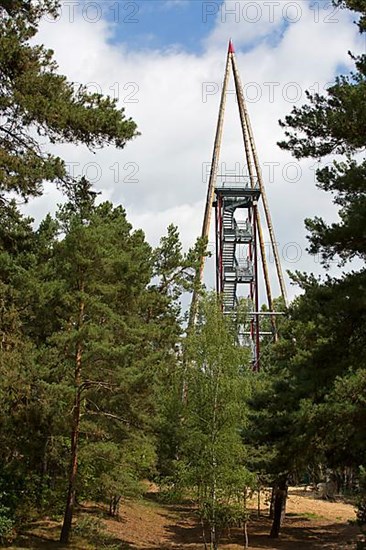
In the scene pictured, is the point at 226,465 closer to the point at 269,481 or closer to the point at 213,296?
the point at 269,481

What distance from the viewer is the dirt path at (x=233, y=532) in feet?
70.7

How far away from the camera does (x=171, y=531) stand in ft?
78.5

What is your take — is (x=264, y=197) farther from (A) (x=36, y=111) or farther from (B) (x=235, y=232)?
(A) (x=36, y=111)

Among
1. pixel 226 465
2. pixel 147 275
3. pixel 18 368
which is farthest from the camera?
pixel 147 275

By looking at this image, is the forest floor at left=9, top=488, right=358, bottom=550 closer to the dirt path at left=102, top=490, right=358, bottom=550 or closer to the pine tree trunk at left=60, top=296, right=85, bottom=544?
the dirt path at left=102, top=490, right=358, bottom=550

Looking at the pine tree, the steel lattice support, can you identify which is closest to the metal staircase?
the steel lattice support

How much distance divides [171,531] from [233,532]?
2460 millimetres

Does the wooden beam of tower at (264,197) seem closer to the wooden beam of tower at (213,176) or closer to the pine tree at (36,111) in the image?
the wooden beam of tower at (213,176)

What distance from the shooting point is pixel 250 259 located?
25438 millimetres

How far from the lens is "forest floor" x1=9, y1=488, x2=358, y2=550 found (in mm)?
18094

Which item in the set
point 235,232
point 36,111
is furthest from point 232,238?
point 36,111

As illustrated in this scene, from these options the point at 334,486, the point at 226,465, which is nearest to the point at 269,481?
the point at 226,465

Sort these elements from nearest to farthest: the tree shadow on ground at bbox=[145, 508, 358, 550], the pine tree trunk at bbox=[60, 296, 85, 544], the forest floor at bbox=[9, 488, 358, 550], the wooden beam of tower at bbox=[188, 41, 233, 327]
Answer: the pine tree trunk at bbox=[60, 296, 85, 544]
the forest floor at bbox=[9, 488, 358, 550]
the tree shadow on ground at bbox=[145, 508, 358, 550]
the wooden beam of tower at bbox=[188, 41, 233, 327]

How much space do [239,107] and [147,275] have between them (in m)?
11.0
